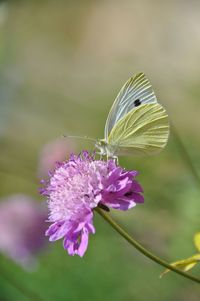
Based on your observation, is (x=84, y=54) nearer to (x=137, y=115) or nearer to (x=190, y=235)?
(x=190, y=235)

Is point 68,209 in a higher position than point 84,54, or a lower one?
lower

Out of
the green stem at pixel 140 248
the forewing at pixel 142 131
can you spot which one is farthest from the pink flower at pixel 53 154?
the green stem at pixel 140 248

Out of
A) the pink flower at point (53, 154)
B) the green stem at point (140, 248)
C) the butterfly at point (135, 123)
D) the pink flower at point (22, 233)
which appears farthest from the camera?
the pink flower at point (53, 154)

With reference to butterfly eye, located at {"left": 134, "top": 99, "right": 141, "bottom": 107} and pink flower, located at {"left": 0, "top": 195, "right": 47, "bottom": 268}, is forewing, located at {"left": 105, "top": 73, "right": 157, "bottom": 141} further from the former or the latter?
pink flower, located at {"left": 0, "top": 195, "right": 47, "bottom": 268}

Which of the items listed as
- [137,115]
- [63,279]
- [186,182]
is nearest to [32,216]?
[63,279]

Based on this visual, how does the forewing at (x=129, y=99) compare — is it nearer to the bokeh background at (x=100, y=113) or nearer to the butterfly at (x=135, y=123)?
the butterfly at (x=135, y=123)

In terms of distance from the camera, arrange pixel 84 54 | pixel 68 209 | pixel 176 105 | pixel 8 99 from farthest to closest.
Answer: pixel 84 54 < pixel 8 99 < pixel 176 105 < pixel 68 209

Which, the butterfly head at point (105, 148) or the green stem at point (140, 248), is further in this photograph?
the butterfly head at point (105, 148)
